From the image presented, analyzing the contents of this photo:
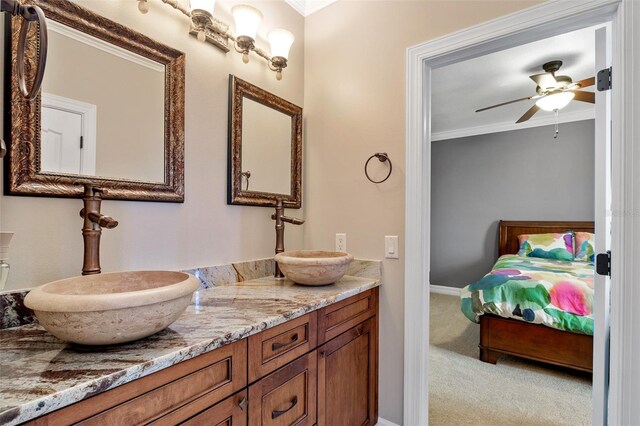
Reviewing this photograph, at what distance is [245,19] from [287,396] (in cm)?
168

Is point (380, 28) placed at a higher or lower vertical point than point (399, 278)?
higher

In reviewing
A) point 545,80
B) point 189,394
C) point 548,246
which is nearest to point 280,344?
point 189,394

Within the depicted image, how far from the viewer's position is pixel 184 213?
142cm

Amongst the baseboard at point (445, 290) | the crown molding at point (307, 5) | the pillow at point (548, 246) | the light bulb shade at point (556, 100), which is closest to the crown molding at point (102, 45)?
the crown molding at point (307, 5)

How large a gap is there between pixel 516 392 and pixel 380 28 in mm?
2573

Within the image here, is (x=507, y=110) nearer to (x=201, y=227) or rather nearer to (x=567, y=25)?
(x=567, y=25)

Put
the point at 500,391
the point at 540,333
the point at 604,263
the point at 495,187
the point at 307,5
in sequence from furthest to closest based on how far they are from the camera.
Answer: the point at 495,187 → the point at 540,333 → the point at 500,391 → the point at 307,5 → the point at 604,263

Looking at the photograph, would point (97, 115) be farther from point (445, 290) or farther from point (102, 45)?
point (445, 290)

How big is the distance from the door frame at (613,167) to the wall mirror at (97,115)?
1152 mm

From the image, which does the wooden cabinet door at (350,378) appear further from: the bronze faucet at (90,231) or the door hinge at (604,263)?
the door hinge at (604,263)

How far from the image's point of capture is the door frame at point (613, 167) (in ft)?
3.91

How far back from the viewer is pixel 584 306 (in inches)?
90.2

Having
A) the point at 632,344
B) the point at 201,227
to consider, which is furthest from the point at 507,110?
the point at 201,227

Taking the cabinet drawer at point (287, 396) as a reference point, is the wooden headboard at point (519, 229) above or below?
above
